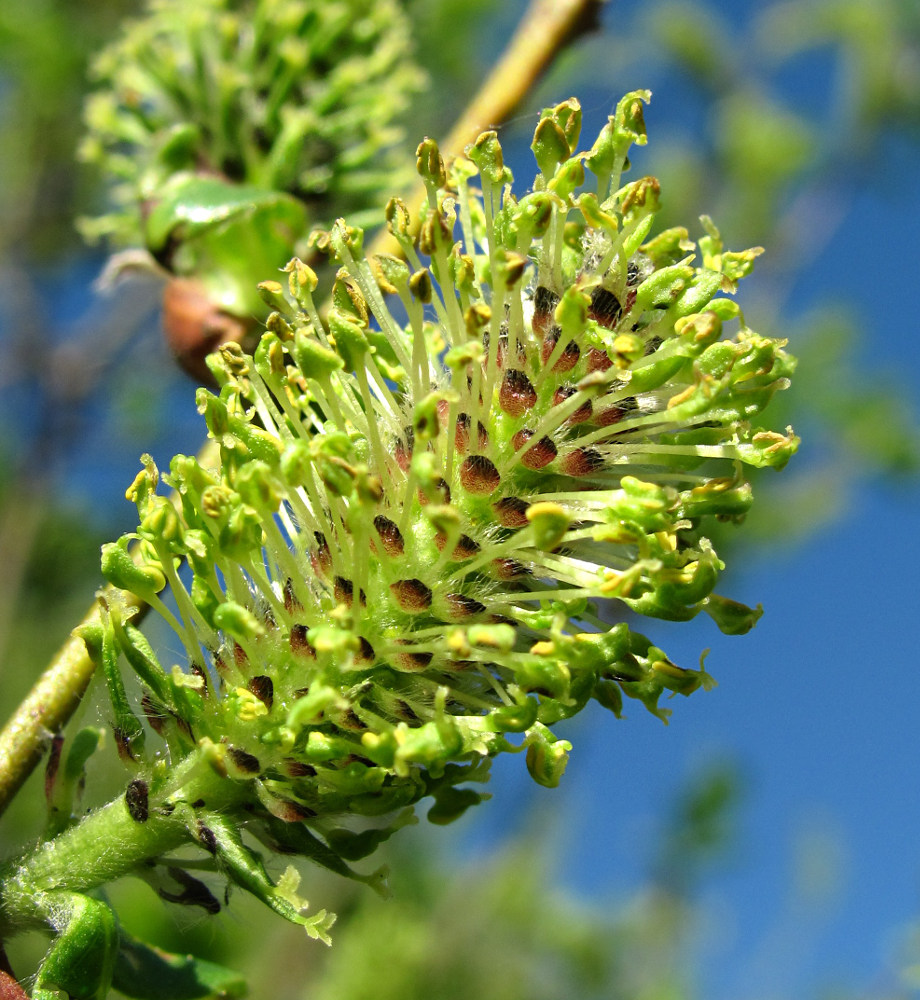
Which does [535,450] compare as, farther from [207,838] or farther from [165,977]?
[165,977]

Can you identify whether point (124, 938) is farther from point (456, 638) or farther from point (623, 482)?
point (623, 482)

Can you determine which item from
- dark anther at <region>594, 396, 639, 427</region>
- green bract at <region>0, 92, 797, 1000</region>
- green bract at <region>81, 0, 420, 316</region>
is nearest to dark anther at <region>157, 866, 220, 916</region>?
green bract at <region>0, 92, 797, 1000</region>

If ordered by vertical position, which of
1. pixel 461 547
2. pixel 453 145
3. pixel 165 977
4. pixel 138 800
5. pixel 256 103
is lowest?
pixel 165 977

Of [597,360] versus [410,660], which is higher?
[597,360]

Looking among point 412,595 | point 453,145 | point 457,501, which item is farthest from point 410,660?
point 453,145

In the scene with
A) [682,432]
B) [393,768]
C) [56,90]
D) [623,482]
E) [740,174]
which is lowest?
[393,768]

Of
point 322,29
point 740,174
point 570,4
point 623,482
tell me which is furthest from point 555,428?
point 740,174
